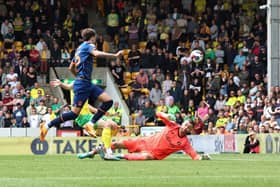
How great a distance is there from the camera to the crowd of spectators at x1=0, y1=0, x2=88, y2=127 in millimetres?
33594

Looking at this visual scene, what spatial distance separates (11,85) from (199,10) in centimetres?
1017

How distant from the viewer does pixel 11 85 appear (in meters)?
35.5

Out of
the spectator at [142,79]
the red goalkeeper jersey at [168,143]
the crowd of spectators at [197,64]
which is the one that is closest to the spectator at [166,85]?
the crowd of spectators at [197,64]

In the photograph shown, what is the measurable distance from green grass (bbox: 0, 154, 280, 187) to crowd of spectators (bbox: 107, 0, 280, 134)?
13.7 meters

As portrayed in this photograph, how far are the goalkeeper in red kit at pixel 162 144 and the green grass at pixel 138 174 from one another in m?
0.71

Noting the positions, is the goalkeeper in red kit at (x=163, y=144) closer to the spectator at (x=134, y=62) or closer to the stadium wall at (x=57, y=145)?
the stadium wall at (x=57, y=145)

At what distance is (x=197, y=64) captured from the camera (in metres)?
37.4

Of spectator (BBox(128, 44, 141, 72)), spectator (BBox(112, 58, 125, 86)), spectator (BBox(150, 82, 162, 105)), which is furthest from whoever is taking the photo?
spectator (BBox(128, 44, 141, 72))

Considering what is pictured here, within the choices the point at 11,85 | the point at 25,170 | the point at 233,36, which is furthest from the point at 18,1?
the point at 25,170

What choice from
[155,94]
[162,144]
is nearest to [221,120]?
[155,94]

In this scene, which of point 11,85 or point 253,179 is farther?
point 11,85

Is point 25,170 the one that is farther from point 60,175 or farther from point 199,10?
point 199,10

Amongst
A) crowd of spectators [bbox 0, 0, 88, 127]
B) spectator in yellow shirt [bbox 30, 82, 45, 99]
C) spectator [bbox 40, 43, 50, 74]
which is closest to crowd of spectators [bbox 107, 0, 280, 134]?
crowd of spectators [bbox 0, 0, 88, 127]

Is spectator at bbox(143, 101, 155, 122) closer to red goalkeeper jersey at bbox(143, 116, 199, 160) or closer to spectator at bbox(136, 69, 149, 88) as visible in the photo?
spectator at bbox(136, 69, 149, 88)
